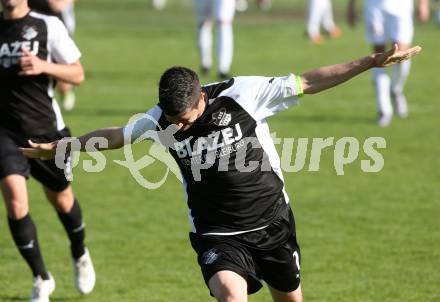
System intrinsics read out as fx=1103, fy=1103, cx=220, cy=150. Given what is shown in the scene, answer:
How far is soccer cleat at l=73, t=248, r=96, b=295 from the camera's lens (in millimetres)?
8984

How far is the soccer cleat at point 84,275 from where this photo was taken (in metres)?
8.98

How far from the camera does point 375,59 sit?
6.72m

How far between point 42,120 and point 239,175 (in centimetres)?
247

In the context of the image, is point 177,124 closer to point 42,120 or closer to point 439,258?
point 42,120

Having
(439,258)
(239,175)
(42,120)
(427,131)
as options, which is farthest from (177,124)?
(427,131)

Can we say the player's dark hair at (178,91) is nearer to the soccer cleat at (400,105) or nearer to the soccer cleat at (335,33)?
the soccer cleat at (400,105)

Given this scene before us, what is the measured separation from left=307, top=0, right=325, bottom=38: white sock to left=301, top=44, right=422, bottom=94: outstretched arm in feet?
63.6

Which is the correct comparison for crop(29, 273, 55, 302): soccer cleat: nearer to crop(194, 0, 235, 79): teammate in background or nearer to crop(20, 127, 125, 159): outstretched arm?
crop(20, 127, 125, 159): outstretched arm

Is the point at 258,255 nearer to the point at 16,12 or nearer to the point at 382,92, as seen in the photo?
the point at 16,12

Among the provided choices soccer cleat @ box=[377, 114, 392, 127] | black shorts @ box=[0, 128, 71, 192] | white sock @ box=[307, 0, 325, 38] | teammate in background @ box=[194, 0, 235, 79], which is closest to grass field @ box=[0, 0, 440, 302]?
soccer cleat @ box=[377, 114, 392, 127]

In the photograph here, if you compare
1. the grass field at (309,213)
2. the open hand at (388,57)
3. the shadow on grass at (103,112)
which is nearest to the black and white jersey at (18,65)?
the grass field at (309,213)

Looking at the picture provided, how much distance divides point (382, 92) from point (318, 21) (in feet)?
36.9

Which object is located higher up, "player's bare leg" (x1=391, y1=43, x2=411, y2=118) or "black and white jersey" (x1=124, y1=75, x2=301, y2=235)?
"black and white jersey" (x1=124, y1=75, x2=301, y2=235)

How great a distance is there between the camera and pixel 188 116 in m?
6.73
